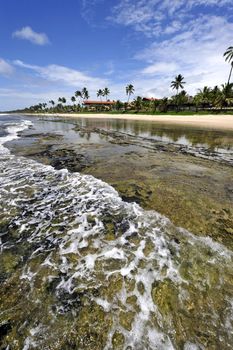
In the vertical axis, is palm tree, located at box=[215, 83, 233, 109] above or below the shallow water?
above

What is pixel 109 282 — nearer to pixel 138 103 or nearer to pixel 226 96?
pixel 226 96

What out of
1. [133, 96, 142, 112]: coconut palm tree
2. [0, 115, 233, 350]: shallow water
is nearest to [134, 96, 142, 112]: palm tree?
[133, 96, 142, 112]: coconut palm tree

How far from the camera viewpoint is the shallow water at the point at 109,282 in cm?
298

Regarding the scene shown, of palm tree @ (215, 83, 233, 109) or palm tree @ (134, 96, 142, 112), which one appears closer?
palm tree @ (215, 83, 233, 109)

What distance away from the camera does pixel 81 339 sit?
9.51 feet

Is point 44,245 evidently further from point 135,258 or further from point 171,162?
point 171,162

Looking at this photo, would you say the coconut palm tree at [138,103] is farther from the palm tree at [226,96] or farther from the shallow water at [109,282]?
the shallow water at [109,282]

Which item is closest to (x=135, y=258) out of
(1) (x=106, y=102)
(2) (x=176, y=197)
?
(2) (x=176, y=197)

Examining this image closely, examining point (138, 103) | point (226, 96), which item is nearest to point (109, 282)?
point (226, 96)

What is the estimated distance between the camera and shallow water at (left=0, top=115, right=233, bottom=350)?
117 inches

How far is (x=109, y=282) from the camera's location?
12.6ft

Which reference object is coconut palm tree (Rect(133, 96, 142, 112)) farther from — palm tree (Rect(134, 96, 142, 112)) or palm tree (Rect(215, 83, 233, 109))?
palm tree (Rect(215, 83, 233, 109))

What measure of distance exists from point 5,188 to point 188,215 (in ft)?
24.1

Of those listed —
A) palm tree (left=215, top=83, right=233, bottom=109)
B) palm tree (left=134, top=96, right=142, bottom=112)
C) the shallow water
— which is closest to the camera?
the shallow water
